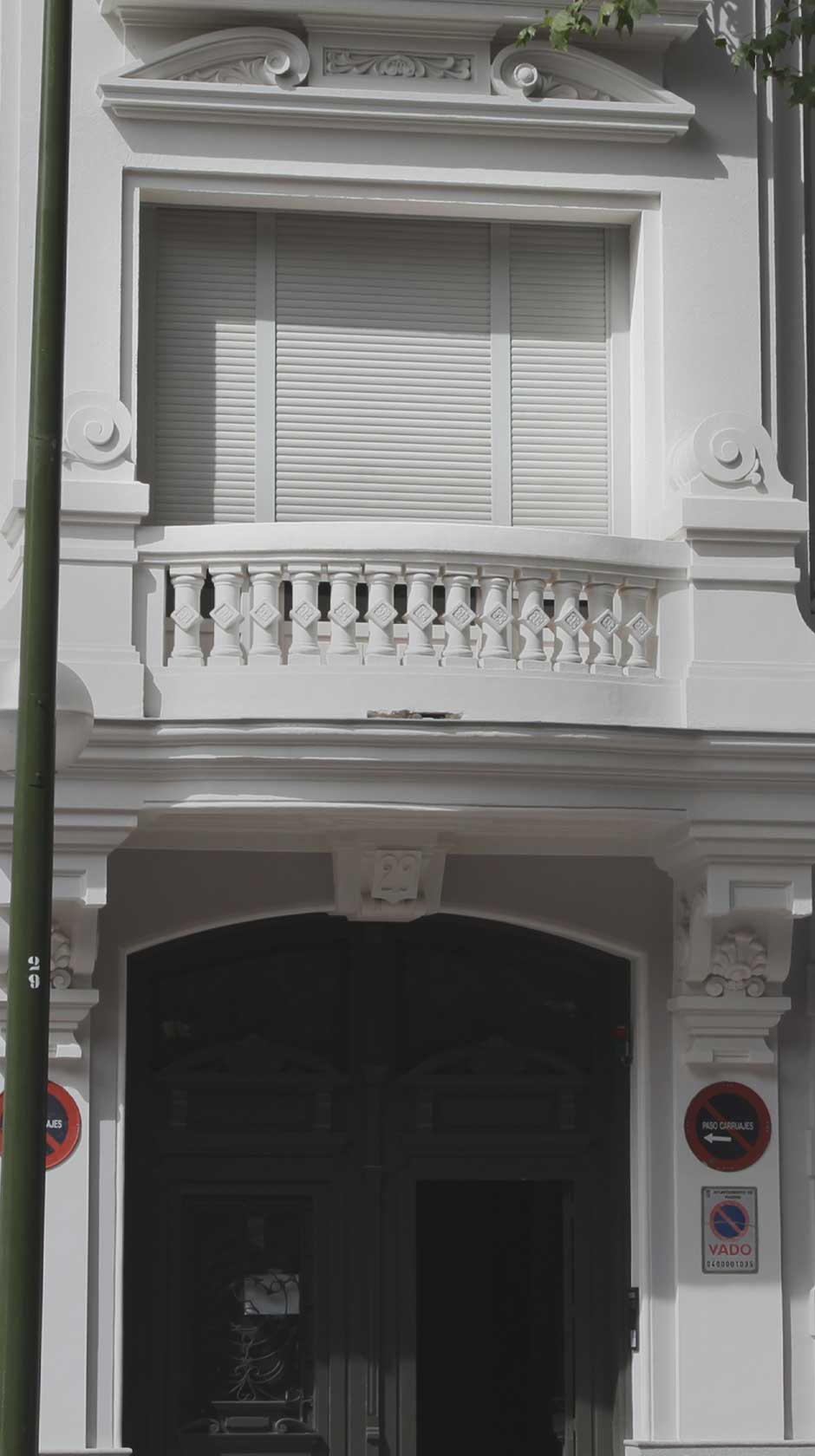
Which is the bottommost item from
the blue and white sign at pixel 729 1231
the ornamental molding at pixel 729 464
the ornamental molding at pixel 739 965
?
the blue and white sign at pixel 729 1231

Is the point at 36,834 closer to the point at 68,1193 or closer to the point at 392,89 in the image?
the point at 68,1193

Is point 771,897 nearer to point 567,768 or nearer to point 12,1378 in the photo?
point 567,768

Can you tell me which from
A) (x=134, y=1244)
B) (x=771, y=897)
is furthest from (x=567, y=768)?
(x=134, y=1244)

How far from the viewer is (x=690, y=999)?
11.1 metres

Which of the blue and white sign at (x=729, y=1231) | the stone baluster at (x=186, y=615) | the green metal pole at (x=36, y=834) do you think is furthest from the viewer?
the blue and white sign at (x=729, y=1231)

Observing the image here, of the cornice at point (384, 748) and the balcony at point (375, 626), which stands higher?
the balcony at point (375, 626)

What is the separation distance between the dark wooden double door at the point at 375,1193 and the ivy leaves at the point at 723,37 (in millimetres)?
4389

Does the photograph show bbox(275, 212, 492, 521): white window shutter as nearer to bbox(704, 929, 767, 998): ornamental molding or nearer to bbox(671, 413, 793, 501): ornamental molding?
bbox(671, 413, 793, 501): ornamental molding

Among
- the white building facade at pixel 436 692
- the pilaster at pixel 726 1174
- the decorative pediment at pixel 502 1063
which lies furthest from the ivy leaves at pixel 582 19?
the decorative pediment at pixel 502 1063

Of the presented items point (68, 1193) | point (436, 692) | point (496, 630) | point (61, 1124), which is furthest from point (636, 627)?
point (68, 1193)

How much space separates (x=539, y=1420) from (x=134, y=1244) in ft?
7.63

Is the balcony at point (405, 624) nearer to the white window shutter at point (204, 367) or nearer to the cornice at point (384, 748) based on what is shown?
the cornice at point (384, 748)

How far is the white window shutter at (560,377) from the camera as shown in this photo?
458 inches

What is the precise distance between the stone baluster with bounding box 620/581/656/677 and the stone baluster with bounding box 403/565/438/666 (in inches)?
37.8
